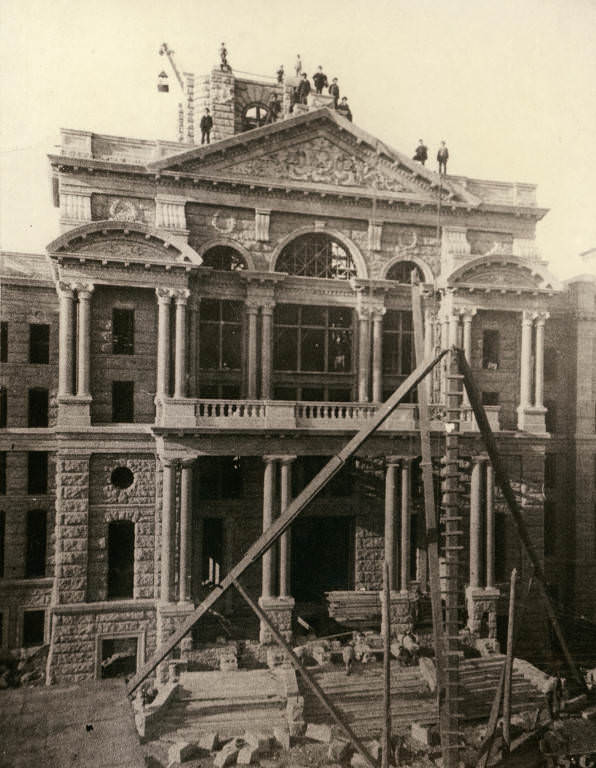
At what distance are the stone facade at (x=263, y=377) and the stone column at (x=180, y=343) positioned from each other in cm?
8

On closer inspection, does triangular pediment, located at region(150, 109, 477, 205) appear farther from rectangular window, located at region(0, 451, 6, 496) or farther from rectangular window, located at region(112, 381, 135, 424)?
A: rectangular window, located at region(0, 451, 6, 496)

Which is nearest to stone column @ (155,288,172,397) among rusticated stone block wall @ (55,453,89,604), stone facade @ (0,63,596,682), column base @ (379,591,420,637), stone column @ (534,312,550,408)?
stone facade @ (0,63,596,682)

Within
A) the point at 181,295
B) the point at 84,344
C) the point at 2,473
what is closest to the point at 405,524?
the point at 181,295

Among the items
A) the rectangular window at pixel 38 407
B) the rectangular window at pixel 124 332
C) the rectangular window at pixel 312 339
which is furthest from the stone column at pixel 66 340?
the rectangular window at pixel 312 339

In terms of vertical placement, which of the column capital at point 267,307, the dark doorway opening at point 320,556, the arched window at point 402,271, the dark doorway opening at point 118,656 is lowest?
the dark doorway opening at point 118,656

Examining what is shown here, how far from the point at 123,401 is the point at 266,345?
611 cm

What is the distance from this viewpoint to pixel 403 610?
25656 millimetres

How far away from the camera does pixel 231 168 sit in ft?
86.9

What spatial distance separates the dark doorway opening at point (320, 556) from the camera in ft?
89.9

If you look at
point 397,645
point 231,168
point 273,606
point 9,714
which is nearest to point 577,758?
point 397,645

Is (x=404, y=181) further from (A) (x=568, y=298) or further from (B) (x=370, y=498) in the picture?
(B) (x=370, y=498)

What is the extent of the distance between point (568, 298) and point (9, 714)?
28.4 m

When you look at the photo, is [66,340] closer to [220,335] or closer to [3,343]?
[3,343]

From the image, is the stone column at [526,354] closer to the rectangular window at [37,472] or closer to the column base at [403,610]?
the column base at [403,610]
